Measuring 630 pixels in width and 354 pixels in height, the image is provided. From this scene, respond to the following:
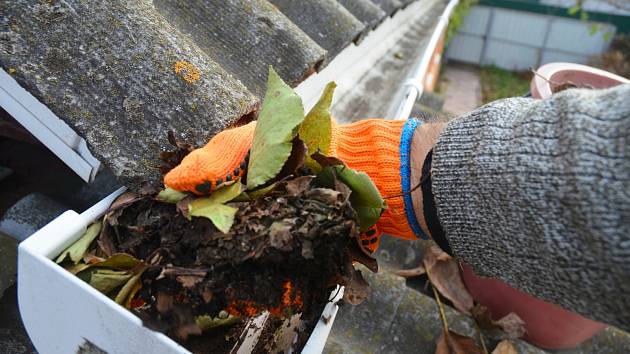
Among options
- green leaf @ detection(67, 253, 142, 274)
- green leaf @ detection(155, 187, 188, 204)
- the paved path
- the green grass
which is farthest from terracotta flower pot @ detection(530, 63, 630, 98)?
the green grass

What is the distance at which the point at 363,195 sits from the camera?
0.83 metres

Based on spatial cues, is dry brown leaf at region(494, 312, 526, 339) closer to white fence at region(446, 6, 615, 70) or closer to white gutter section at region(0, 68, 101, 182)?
white gutter section at region(0, 68, 101, 182)

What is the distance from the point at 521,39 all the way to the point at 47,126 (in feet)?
28.2

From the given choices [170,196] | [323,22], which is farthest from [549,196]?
[323,22]

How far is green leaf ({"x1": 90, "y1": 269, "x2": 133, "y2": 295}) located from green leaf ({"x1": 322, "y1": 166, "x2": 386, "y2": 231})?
0.38 metres

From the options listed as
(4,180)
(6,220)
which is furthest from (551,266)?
(4,180)

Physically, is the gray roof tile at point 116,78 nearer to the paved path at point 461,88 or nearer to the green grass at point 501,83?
the paved path at point 461,88

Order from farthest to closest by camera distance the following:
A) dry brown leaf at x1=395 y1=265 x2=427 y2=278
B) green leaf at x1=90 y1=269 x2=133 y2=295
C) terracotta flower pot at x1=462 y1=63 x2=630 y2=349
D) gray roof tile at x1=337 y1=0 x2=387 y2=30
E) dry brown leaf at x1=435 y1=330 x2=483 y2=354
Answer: gray roof tile at x1=337 y1=0 x2=387 y2=30 < dry brown leaf at x1=395 y1=265 x2=427 y2=278 < terracotta flower pot at x1=462 y1=63 x2=630 y2=349 < dry brown leaf at x1=435 y1=330 x2=483 y2=354 < green leaf at x1=90 y1=269 x2=133 y2=295

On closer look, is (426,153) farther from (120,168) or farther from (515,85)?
(515,85)

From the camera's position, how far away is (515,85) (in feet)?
25.7

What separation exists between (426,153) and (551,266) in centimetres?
32

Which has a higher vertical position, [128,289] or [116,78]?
[116,78]

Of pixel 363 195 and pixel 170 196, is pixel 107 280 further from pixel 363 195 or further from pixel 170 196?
pixel 363 195

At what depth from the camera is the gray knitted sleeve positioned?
2.13ft
